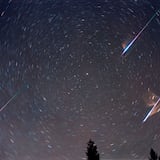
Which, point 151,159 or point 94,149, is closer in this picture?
point 94,149

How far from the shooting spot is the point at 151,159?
4391 centimetres

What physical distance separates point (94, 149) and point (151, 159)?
1319 centimetres

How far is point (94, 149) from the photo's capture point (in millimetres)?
35219
